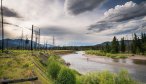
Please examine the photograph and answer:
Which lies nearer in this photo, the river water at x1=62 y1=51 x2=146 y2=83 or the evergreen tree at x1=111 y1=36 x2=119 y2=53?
the river water at x1=62 y1=51 x2=146 y2=83

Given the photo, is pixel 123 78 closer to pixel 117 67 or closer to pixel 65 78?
pixel 65 78

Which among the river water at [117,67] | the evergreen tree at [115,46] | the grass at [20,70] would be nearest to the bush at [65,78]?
the grass at [20,70]

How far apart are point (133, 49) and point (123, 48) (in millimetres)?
14809

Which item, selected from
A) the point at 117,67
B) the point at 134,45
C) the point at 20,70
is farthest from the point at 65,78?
the point at 134,45

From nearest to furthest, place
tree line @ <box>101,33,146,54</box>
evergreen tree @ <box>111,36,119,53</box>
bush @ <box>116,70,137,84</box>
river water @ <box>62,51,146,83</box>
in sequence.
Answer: bush @ <box>116,70,137,84</box>
river water @ <box>62,51,146,83</box>
tree line @ <box>101,33,146,54</box>
evergreen tree @ <box>111,36,119,53</box>

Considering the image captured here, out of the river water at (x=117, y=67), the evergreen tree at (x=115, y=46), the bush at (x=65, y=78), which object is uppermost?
the evergreen tree at (x=115, y=46)

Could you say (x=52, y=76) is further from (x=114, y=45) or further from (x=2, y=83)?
(x=114, y=45)

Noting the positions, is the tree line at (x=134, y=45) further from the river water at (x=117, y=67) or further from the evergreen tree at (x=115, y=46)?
the river water at (x=117, y=67)

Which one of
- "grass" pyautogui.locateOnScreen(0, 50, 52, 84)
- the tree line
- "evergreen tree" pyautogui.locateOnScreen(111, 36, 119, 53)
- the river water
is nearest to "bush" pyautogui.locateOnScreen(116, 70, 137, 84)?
"grass" pyautogui.locateOnScreen(0, 50, 52, 84)

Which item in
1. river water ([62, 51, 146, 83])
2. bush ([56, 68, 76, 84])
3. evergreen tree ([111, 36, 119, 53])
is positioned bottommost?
river water ([62, 51, 146, 83])

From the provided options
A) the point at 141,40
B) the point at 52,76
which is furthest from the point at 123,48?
the point at 52,76

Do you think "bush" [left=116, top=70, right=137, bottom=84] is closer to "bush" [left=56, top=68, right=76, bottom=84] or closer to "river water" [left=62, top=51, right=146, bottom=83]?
"bush" [left=56, top=68, right=76, bottom=84]

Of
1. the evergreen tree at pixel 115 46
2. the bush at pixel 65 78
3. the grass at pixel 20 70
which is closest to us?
the grass at pixel 20 70

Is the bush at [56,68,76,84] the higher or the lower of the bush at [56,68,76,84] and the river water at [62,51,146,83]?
the higher
